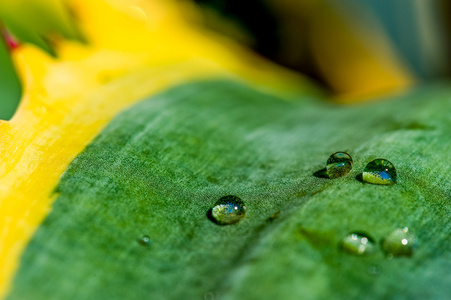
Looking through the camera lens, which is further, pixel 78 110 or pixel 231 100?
pixel 231 100

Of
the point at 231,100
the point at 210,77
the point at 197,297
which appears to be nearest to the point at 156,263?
the point at 197,297


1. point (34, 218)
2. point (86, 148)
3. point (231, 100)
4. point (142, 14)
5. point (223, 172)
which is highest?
point (142, 14)

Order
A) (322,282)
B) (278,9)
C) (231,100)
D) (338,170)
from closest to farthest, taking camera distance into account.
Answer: (322,282)
(338,170)
(231,100)
(278,9)

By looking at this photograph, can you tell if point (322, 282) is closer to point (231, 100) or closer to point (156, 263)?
point (156, 263)

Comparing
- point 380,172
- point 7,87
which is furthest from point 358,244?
point 7,87

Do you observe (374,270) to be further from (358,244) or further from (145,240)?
(145,240)

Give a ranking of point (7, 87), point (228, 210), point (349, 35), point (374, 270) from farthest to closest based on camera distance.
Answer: point (349, 35) < point (7, 87) < point (228, 210) < point (374, 270)

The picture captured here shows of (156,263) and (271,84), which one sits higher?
(271,84)
